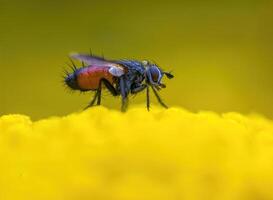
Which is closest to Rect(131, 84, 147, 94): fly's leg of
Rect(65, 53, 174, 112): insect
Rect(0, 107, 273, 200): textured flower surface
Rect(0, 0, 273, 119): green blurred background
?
Rect(65, 53, 174, 112): insect

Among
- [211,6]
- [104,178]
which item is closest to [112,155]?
[104,178]

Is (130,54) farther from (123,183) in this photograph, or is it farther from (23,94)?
(123,183)

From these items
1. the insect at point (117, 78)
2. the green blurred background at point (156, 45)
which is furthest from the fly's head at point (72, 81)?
the green blurred background at point (156, 45)

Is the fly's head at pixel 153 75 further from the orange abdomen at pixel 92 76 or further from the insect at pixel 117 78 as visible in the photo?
the orange abdomen at pixel 92 76

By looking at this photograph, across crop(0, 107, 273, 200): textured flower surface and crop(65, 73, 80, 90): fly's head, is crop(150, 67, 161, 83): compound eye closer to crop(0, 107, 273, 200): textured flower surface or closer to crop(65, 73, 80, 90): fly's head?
crop(65, 73, 80, 90): fly's head

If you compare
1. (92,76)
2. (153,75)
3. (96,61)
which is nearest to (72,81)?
(92,76)

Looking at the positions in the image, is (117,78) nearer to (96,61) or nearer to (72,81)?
(72,81)
